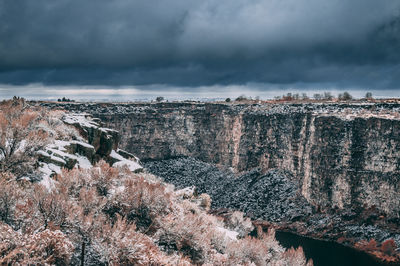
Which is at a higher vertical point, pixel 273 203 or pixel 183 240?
pixel 183 240

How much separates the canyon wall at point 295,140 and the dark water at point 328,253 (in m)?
7.28

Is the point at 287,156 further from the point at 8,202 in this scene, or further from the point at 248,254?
the point at 8,202

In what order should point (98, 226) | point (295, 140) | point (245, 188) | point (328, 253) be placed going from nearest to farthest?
point (98, 226) → point (328, 253) → point (295, 140) → point (245, 188)

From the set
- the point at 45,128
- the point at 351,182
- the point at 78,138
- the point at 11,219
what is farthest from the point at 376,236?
the point at 11,219

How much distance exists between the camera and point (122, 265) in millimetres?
15117

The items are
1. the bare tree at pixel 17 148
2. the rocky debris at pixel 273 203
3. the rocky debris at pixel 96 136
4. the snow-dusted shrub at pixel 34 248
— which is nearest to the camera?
the snow-dusted shrub at pixel 34 248

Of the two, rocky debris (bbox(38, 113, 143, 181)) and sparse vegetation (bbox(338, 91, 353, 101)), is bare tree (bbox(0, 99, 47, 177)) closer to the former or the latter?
rocky debris (bbox(38, 113, 143, 181))

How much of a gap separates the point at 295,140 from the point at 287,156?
329 cm

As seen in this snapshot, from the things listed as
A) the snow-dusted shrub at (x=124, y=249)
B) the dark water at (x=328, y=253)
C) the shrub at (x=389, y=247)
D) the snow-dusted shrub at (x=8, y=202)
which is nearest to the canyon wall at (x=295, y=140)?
the shrub at (x=389, y=247)

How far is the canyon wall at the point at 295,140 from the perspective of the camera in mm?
49500

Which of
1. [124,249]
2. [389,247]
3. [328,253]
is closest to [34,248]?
[124,249]

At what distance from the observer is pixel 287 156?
64.4 m

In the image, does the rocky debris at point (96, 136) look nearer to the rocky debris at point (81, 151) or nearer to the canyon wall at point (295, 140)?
the rocky debris at point (81, 151)

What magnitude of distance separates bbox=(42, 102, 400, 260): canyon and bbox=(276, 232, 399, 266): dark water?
7.08 ft
